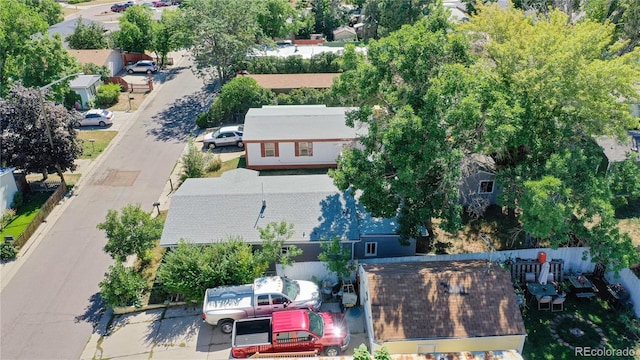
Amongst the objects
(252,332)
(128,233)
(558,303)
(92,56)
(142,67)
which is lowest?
(558,303)

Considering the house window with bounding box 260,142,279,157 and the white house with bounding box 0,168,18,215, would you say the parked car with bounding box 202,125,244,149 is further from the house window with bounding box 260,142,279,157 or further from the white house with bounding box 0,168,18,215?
the white house with bounding box 0,168,18,215

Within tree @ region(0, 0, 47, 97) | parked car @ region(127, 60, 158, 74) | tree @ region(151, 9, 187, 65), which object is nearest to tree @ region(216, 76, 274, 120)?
tree @ region(151, 9, 187, 65)

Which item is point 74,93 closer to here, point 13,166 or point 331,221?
point 13,166

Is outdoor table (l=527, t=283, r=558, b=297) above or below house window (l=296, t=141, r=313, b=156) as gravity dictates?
below

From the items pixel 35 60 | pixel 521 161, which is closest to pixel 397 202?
pixel 521 161

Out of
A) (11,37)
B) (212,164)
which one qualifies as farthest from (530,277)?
(11,37)

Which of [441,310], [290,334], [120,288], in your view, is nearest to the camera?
[290,334]

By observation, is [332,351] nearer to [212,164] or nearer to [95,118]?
[212,164]
